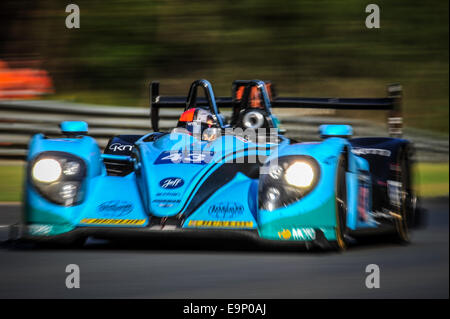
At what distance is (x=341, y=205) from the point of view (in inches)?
205

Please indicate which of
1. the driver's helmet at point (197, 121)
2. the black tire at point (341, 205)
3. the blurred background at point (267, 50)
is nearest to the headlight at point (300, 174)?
the black tire at point (341, 205)

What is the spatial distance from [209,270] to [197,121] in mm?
1839

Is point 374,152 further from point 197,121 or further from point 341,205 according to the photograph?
point 197,121

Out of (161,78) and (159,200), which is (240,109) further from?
(161,78)

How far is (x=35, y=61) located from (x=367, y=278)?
38.1 ft

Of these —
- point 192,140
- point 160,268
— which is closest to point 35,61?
point 192,140

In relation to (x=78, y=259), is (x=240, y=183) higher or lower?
higher

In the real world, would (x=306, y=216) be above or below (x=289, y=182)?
below

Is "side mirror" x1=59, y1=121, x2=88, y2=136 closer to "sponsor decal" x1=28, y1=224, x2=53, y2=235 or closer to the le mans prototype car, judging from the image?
the le mans prototype car

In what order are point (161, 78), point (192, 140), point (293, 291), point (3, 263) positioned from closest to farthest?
1. point (293, 291)
2. point (3, 263)
3. point (192, 140)
4. point (161, 78)

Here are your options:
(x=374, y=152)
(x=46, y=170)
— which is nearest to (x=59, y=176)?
(x=46, y=170)

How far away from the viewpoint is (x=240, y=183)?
525cm

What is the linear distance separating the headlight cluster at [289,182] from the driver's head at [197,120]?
127 centimetres

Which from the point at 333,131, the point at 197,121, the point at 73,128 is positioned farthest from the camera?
the point at 197,121
